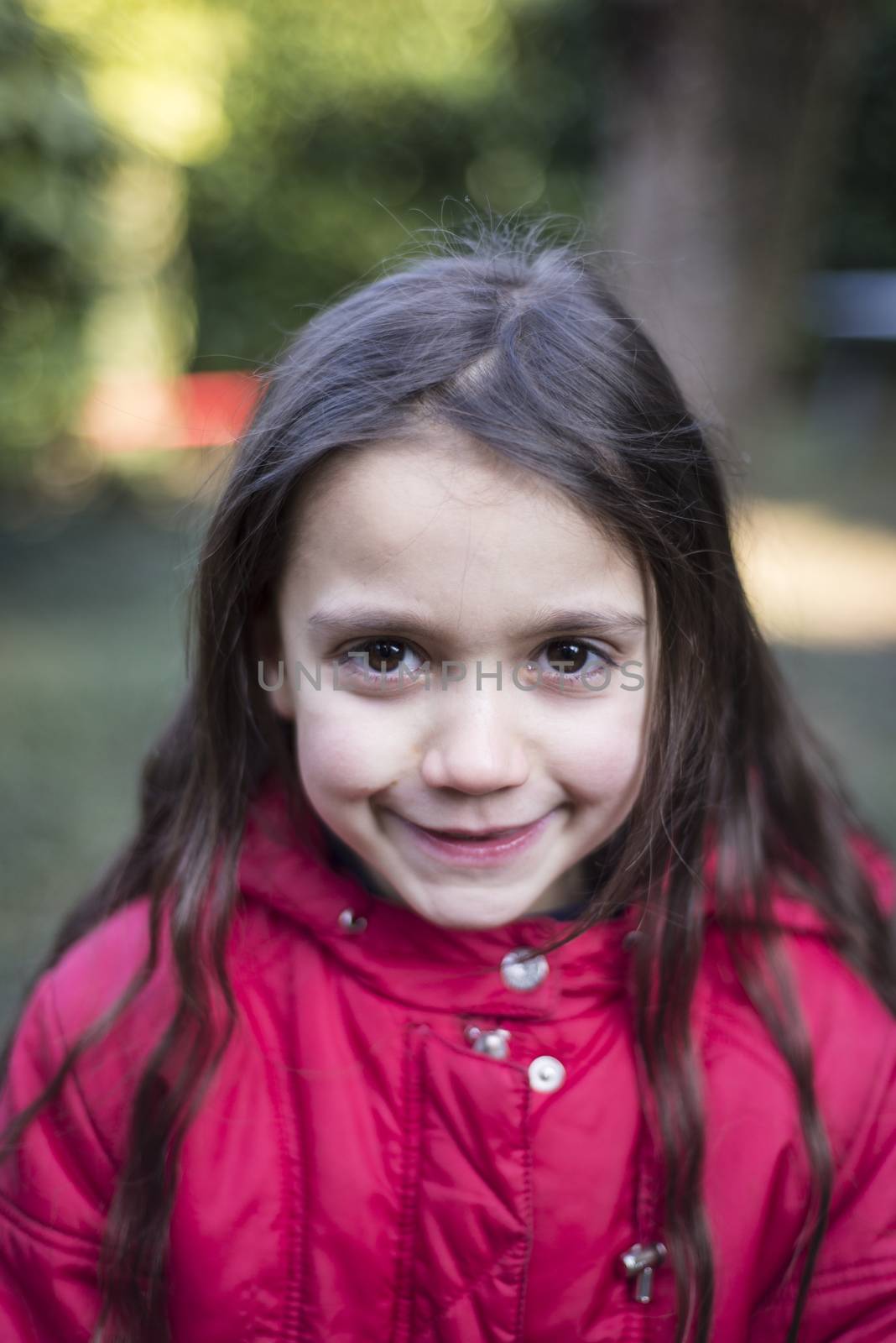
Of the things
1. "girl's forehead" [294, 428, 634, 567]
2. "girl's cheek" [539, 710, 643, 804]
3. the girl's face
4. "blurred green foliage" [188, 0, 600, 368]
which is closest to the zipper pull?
the girl's face

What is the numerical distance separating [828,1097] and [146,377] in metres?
6.76

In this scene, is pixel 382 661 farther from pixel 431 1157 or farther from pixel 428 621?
pixel 431 1157

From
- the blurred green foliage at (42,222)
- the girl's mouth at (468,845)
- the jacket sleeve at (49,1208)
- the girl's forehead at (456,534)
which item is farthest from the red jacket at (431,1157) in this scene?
the blurred green foliage at (42,222)

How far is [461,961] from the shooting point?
1.41 meters

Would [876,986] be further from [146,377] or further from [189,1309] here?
[146,377]

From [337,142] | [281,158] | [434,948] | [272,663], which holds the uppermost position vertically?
[337,142]

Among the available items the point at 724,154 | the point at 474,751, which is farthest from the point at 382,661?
the point at 724,154

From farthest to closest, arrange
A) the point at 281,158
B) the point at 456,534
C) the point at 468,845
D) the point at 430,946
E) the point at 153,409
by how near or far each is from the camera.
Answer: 1. the point at 281,158
2. the point at 153,409
3. the point at 430,946
4. the point at 468,845
5. the point at 456,534

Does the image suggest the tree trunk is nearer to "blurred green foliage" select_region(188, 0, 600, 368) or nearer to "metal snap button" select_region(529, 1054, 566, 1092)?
"blurred green foliage" select_region(188, 0, 600, 368)

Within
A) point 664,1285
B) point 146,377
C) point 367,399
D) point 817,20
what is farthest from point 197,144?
point 664,1285

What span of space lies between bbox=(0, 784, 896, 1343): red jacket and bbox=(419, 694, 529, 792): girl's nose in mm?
272

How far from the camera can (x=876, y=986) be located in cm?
156

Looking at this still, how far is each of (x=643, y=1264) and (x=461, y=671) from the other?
734 millimetres

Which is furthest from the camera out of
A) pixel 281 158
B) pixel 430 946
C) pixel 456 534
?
pixel 281 158
